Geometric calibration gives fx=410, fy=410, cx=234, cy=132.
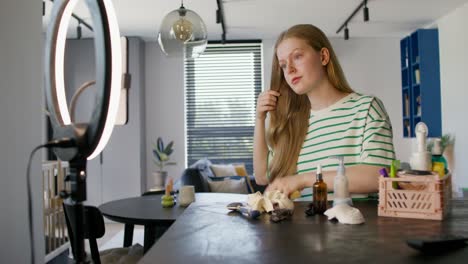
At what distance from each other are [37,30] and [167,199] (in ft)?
4.11

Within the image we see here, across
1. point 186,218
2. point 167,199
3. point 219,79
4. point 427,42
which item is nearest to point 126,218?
point 167,199

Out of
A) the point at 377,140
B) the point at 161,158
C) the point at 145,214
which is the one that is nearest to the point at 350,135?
the point at 377,140

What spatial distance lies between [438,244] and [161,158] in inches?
202

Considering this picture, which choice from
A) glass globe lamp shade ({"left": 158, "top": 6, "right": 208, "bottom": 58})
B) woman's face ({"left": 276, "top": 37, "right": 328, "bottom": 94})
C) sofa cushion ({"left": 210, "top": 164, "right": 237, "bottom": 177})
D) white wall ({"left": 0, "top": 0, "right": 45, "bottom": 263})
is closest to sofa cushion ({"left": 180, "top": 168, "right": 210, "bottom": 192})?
sofa cushion ({"left": 210, "top": 164, "right": 237, "bottom": 177})

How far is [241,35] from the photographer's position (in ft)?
18.6

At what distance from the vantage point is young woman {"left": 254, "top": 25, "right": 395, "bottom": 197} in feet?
3.87

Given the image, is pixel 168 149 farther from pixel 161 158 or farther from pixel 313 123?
pixel 313 123

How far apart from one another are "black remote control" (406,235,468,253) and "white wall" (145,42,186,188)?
531 centimetres

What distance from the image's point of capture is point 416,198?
37.7 inches

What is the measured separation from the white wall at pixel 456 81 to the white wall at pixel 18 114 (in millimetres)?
4071

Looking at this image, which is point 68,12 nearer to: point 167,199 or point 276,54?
point 276,54

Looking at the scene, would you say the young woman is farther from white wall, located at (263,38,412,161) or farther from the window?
white wall, located at (263,38,412,161)

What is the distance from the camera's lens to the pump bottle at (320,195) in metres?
1.05

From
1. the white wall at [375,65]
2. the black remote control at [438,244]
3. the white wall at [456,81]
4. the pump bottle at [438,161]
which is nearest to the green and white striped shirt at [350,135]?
the pump bottle at [438,161]
